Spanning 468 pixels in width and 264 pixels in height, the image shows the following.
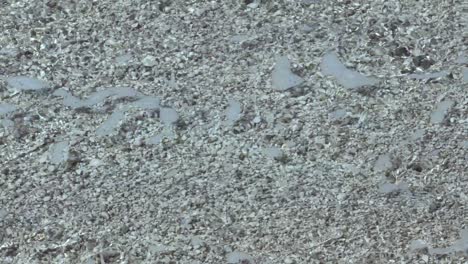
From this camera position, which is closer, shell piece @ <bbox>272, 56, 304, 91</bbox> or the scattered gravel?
the scattered gravel

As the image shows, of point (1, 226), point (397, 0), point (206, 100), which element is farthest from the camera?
point (397, 0)

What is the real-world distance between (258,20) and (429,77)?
0.28 metres

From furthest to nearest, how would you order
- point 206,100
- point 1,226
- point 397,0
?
1. point 397,0
2. point 206,100
3. point 1,226

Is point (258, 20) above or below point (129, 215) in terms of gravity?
above

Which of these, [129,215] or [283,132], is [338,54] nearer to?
[283,132]

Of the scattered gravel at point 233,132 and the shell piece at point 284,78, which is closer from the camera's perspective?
the scattered gravel at point 233,132

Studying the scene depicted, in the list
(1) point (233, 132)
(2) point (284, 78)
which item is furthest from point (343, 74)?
(1) point (233, 132)

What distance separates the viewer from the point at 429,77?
4.31 feet

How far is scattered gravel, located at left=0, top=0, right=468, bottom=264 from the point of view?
117 cm

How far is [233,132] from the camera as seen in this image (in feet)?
4.15

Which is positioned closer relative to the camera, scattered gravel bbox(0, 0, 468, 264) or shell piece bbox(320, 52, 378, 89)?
scattered gravel bbox(0, 0, 468, 264)

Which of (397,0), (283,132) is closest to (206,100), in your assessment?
(283,132)

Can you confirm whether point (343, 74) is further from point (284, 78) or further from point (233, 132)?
point (233, 132)

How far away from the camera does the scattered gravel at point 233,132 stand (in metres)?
1.17
